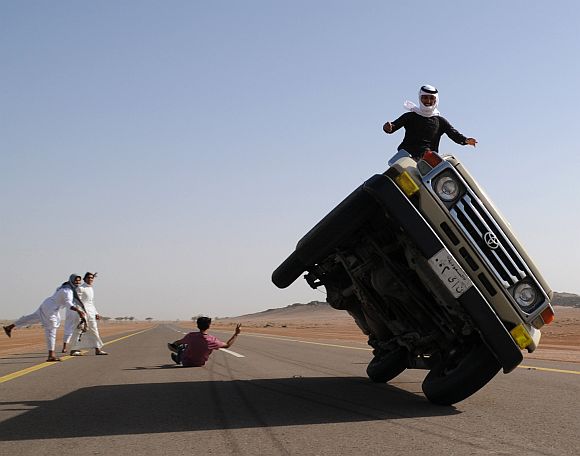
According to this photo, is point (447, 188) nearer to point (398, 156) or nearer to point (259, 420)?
point (398, 156)

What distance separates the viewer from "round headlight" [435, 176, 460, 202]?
18.2ft

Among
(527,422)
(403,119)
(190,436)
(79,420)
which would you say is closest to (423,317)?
(527,422)

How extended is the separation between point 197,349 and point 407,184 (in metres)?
6.29

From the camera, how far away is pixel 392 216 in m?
5.45

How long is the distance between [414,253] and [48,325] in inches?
421

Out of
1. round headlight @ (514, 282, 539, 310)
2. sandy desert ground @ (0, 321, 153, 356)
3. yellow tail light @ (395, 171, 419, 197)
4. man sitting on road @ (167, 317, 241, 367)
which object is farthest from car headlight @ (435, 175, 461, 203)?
sandy desert ground @ (0, 321, 153, 356)

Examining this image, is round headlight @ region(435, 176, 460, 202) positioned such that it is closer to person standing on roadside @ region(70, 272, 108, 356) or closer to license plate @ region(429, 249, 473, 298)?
license plate @ region(429, 249, 473, 298)

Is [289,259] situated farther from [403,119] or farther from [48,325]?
[48,325]

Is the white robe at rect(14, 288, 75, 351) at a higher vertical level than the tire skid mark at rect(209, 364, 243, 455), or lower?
higher

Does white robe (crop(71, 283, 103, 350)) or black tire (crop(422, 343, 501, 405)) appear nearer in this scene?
black tire (crop(422, 343, 501, 405))

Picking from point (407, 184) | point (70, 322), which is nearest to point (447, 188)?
point (407, 184)

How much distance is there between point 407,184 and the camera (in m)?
5.50

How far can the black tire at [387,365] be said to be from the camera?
7.86 metres

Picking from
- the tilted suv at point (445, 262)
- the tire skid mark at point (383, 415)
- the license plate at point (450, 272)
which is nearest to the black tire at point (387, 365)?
the tire skid mark at point (383, 415)
